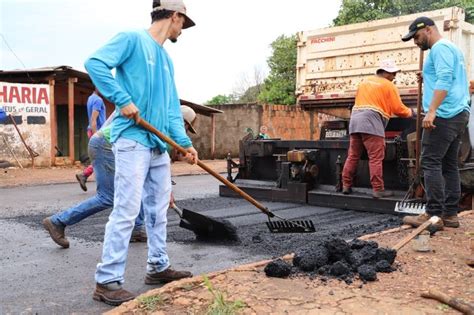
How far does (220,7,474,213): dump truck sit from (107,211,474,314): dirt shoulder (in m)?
2.80

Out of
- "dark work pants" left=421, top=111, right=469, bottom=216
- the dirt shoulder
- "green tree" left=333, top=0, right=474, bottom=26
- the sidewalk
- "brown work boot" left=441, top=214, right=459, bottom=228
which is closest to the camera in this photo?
the dirt shoulder

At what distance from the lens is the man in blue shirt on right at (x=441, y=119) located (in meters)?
4.82

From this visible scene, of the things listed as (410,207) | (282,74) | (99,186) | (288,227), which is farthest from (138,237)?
(282,74)

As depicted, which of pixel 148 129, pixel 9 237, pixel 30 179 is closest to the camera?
pixel 148 129

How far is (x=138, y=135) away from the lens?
3.32 meters

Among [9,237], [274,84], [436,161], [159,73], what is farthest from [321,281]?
[274,84]

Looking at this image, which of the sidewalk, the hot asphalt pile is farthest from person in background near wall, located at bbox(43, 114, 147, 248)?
the sidewalk

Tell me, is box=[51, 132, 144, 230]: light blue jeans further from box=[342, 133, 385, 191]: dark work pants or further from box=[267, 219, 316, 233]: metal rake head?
box=[342, 133, 385, 191]: dark work pants

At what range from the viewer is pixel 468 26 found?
781cm

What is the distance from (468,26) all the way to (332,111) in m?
2.40

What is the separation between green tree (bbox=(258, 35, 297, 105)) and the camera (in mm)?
27312

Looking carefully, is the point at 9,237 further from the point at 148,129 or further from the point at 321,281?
the point at 321,281

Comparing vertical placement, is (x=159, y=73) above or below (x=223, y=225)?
above

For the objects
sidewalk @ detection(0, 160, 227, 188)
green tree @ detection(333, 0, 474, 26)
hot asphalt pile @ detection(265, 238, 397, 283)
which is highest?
green tree @ detection(333, 0, 474, 26)
